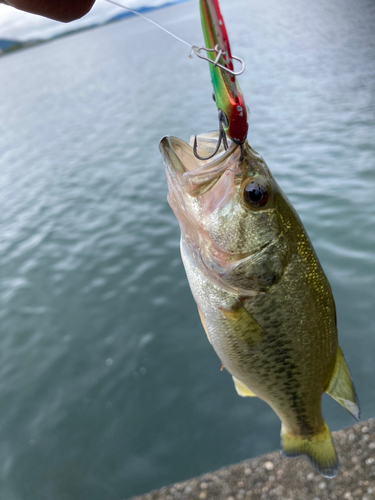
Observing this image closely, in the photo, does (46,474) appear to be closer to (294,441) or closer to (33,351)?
(33,351)

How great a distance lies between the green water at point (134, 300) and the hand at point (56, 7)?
3919 millimetres

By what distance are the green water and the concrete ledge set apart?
54cm

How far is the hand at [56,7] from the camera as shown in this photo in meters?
1.40

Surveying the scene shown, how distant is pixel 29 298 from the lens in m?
6.96

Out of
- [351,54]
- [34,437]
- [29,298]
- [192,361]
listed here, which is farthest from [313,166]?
[351,54]

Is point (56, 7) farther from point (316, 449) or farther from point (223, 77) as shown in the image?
point (316, 449)

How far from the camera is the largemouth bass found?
1.66 meters

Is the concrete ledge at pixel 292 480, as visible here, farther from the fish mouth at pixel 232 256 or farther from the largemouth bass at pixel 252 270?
the fish mouth at pixel 232 256

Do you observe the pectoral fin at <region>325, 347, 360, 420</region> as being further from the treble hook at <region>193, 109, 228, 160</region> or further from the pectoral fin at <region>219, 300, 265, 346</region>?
the treble hook at <region>193, 109, 228, 160</region>

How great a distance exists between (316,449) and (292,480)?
123cm

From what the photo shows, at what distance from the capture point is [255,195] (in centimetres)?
165

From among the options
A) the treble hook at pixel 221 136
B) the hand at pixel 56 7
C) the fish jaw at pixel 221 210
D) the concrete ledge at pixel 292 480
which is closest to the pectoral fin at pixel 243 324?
the fish jaw at pixel 221 210

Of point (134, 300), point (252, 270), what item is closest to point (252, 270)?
point (252, 270)

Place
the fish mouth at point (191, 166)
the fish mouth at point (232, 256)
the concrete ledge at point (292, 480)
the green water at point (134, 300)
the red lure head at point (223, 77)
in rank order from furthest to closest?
1. the green water at point (134, 300)
2. the concrete ledge at point (292, 480)
3. the fish mouth at point (232, 256)
4. the fish mouth at point (191, 166)
5. the red lure head at point (223, 77)
